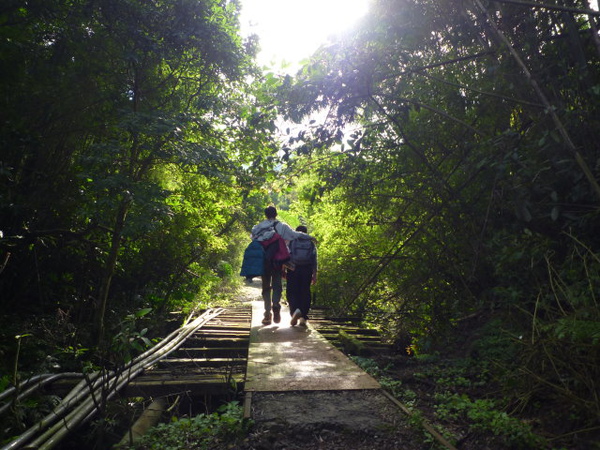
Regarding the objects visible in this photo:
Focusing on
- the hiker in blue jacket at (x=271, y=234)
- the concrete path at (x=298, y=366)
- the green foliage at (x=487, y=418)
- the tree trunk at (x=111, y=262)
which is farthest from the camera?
the tree trunk at (x=111, y=262)

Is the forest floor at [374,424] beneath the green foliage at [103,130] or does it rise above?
beneath

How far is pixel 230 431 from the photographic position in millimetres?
2732

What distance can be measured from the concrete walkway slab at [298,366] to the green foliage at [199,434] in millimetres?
467

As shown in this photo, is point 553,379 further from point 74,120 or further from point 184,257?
point 184,257

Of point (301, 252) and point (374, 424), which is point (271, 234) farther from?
point (374, 424)

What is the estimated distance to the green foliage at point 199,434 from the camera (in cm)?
268

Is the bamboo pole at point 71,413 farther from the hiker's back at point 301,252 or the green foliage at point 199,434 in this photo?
the hiker's back at point 301,252

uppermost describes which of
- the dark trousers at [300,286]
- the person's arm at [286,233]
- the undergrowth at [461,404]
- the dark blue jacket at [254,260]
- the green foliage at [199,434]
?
the person's arm at [286,233]

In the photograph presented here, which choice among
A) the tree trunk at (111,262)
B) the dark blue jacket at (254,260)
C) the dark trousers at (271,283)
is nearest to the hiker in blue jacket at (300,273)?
the dark trousers at (271,283)

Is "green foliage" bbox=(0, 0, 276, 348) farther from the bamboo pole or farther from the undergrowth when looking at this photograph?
the undergrowth

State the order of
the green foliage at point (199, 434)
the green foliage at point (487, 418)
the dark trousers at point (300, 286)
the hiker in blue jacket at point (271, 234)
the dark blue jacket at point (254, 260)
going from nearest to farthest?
the green foliage at point (487, 418) < the green foliage at point (199, 434) < the dark blue jacket at point (254, 260) < the hiker in blue jacket at point (271, 234) < the dark trousers at point (300, 286)

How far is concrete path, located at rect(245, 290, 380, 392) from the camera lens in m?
3.49

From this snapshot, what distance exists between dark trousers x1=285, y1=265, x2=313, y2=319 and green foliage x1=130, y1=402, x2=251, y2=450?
3.58m

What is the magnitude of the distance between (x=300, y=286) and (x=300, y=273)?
23 cm
